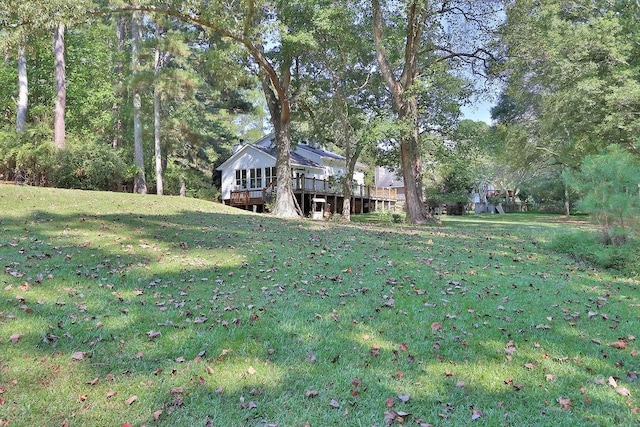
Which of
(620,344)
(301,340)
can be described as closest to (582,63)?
(620,344)

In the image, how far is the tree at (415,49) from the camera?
15133 millimetres

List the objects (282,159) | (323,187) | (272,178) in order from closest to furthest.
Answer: (282,159), (272,178), (323,187)

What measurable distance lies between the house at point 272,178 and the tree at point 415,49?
9454 mm

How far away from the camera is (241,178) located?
1286 inches

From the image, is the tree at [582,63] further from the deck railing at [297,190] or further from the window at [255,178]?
the window at [255,178]

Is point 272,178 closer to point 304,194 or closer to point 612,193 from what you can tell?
point 304,194

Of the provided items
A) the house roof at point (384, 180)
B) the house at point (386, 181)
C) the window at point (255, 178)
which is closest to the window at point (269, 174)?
the window at point (255, 178)

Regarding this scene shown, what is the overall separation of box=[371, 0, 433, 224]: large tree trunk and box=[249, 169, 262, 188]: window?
652 inches

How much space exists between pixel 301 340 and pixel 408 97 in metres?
12.7

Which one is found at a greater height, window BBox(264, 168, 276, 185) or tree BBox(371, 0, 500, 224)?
tree BBox(371, 0, 500, 224)

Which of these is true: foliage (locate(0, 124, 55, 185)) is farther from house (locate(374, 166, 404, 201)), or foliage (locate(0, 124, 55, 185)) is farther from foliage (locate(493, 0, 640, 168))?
house (locate(374, 166, 404, 201))

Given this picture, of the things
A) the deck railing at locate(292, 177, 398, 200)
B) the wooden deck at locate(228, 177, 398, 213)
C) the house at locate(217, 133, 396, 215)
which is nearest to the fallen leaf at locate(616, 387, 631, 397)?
the deck railing at locate(292, 177, 398, 200)

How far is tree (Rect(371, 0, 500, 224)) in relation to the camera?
1513 centimetres

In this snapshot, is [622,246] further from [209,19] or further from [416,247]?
[209,19]
